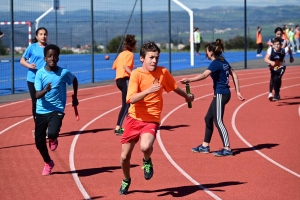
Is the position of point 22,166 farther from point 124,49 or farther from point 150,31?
point 150,31

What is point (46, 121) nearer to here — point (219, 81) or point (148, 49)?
point (148, 49)

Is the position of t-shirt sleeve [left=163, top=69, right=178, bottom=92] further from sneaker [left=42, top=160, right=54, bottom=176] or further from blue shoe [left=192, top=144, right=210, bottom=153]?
blue shoe [left=192, top=144, right=210, bottom=153]

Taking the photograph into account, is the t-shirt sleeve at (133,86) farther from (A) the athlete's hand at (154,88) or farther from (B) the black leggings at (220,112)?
(B) the black leggings at (220,112)

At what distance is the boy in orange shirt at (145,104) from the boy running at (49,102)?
1.57 metres

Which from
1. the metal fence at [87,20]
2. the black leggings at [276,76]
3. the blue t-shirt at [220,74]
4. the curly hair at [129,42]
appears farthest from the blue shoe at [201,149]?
the metal fence at [87,20]

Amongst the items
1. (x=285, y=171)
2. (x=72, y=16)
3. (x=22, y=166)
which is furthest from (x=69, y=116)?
(x=72, y=16)

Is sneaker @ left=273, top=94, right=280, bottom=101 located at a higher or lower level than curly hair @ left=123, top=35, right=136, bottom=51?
lower

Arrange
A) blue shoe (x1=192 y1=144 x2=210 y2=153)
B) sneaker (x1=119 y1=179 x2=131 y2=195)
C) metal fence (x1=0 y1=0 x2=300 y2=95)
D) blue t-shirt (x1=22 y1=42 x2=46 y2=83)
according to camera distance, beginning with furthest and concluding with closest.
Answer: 1. metal fence (x1=0 y1=0 x2=300 y2=95)
2. blue t-shirt (x1=22 y1=42 x2=46 y2=83)
3. blue shoe (x1=192 y1=144 x2=210 y2=153)
4. sneaker (x1=119 y1=179 x2=131 y2=195)

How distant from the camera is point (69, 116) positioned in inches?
604

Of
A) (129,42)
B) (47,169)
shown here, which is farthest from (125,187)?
(129,42)

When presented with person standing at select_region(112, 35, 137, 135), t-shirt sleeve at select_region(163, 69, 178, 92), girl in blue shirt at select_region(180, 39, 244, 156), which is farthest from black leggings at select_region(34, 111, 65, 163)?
person standing at select_region(112, 35, 137, 135)

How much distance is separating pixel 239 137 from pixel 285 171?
313 cm

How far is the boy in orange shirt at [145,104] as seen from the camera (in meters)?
7.54

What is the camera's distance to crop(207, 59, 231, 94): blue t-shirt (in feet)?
34.0
